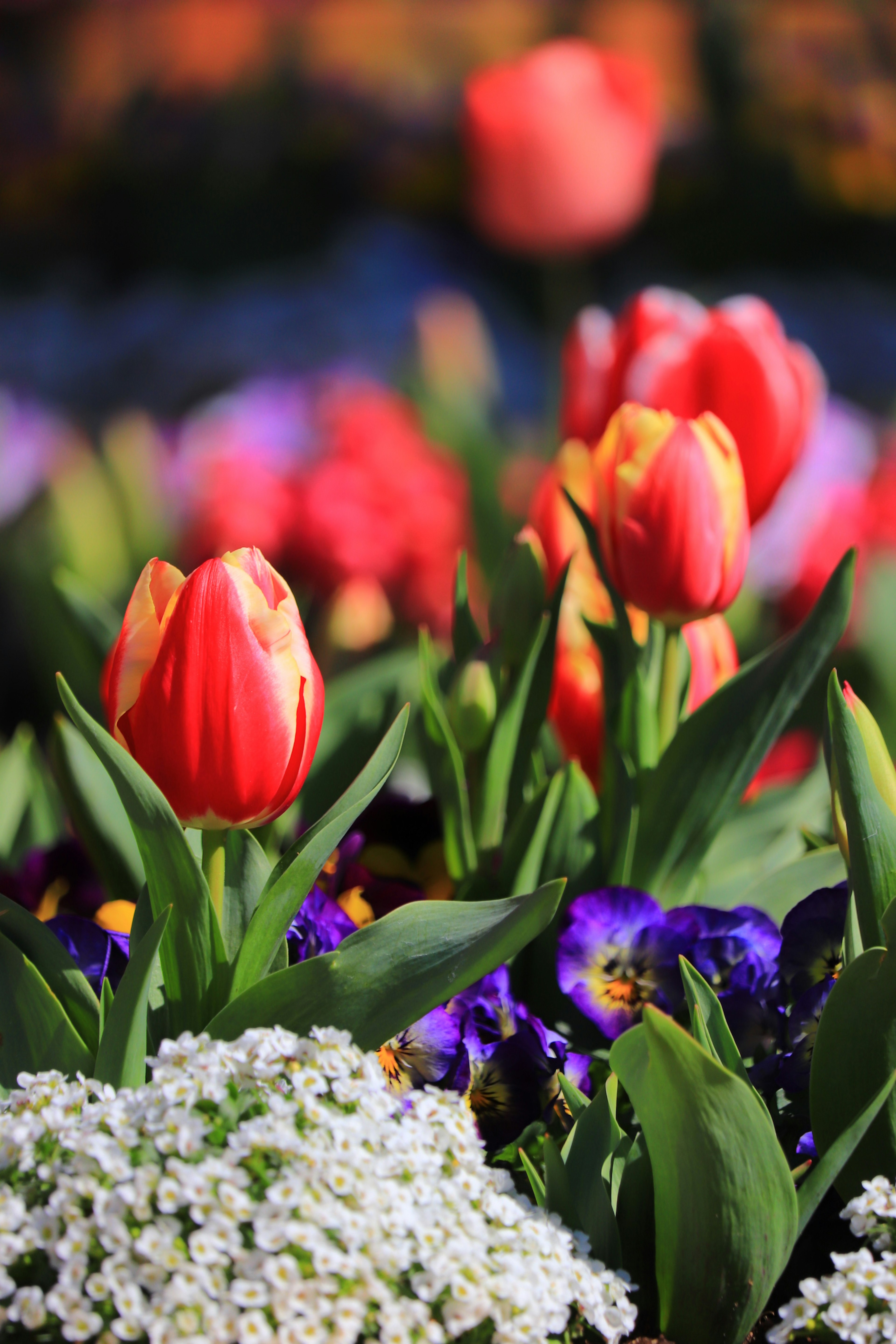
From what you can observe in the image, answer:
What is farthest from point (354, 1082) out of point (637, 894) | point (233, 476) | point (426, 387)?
point (426, 387)

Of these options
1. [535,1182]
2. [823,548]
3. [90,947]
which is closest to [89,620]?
[90,947]

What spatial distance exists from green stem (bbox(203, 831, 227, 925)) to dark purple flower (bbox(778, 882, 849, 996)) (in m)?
0.28

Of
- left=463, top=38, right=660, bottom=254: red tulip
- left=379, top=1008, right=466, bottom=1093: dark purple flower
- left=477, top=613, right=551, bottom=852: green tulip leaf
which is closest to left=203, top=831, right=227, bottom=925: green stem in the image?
left=379, top=1008, right=466, bottom=1093: dark purple flower

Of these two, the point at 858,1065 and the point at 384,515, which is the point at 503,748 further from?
the point at 384,515

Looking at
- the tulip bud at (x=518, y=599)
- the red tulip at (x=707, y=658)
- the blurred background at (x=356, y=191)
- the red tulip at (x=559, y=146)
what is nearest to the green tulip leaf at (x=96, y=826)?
the tulip bud at (x=518, y=599)

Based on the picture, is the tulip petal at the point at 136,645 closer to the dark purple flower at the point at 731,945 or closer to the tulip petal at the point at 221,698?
the tulip petal at the point at 221,698

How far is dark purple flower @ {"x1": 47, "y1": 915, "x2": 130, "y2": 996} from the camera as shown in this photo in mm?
595

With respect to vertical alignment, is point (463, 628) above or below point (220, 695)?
below

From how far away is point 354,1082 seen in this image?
0.46 meters

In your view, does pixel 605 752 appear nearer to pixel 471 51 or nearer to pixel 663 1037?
pixel 663 1037

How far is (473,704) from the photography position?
67cm

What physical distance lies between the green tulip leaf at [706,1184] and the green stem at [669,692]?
0.23 m

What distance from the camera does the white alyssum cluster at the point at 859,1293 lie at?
46 centimetres

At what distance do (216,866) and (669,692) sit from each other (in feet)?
0.96
